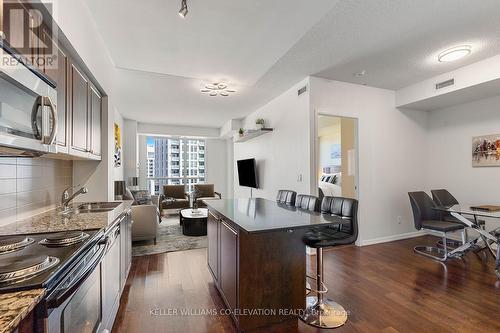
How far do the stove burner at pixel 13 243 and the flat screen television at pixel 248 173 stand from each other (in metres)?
4.55

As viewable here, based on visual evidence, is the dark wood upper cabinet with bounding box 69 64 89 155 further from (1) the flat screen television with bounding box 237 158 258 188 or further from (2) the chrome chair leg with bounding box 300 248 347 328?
(1) the flat screen television with bounding box 237 158 258 188

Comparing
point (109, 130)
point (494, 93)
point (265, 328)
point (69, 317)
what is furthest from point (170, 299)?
point (494, 93)

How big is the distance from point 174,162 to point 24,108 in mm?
7316

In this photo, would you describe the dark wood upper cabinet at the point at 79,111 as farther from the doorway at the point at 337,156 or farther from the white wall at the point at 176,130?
the white wall at the point at 176,130

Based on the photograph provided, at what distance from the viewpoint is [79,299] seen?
1193 millimetres

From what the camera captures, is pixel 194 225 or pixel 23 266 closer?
pixel 23 266

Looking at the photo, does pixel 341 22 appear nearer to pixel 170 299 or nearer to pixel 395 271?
pixel 395 271

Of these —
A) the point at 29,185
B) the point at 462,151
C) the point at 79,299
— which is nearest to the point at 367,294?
the point at 79,299

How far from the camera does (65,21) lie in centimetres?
161

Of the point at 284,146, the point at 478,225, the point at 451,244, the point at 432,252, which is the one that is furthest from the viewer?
the point at 284,146

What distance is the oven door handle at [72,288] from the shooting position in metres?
0.90

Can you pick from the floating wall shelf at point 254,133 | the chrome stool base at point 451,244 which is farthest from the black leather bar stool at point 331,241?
the chrome stool base at point 451,244

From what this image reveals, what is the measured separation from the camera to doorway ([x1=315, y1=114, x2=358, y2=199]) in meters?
5.09

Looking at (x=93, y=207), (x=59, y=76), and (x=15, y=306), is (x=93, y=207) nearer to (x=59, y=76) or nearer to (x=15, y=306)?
(x=59, y=76)
